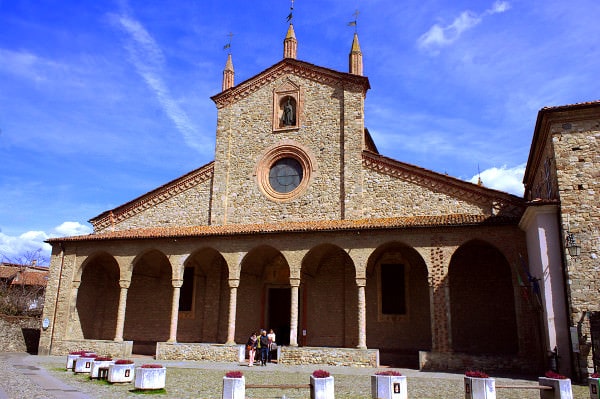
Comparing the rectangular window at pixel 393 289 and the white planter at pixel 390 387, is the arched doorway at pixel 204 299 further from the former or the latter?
the white planter at pixel 390 387

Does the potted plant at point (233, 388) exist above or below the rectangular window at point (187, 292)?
below

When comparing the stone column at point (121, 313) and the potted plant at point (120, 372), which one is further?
the stone column at point (121, 313)

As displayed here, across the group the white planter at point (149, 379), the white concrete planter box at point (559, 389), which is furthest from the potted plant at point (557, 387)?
the white planter at point (149, 379)

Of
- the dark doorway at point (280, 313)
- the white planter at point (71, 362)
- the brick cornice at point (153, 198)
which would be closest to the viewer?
the white planter at point (71, 362)

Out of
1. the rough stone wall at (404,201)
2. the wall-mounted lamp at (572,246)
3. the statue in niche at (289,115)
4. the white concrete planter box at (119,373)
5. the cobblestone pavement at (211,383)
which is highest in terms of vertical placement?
the statue in niche at (289,115)

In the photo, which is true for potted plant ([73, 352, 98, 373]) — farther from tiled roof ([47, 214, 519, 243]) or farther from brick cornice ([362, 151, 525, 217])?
brick cornice ([362, 151, 525, 217])

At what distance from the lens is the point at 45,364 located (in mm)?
16578

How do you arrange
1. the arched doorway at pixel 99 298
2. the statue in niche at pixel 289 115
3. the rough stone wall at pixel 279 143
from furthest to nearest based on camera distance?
the arched doorway at pixel 99 298
the statue in niche at pixel 289 115
the rough stone wall at pixel 279 143

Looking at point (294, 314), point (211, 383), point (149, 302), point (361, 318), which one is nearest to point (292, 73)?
point (294, 314)

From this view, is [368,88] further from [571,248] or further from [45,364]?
[45,364]

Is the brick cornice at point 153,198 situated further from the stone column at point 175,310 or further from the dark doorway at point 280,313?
the dark doorway at point 280,313

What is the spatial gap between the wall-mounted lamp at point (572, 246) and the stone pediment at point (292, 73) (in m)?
10.9

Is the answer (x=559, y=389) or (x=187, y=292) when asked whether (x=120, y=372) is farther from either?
(x=187, y=292)

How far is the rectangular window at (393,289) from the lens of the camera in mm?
19969
